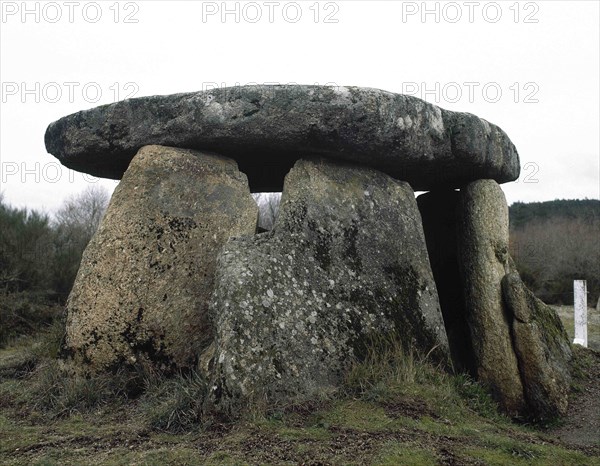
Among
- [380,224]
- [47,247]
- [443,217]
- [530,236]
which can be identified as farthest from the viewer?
[530,236]

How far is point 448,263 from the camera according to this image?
8742mm

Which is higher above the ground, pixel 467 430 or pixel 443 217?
pixel 443 217

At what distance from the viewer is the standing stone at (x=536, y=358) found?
22.4 ft

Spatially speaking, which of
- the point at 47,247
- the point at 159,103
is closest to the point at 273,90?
the point at 159,103

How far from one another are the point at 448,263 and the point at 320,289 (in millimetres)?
2920

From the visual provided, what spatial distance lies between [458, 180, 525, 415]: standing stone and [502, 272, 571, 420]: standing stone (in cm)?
10

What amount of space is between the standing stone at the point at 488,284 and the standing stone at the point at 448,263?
33cm

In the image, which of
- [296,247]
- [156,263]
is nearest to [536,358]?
[296,247]

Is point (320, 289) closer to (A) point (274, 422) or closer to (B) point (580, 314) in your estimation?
(A) point (274, 422)

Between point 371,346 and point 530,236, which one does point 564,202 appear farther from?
point 371,346

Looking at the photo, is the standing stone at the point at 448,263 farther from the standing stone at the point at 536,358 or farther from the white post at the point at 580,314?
the white post at the point at 580,314

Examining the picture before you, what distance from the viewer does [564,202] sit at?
5519 cm

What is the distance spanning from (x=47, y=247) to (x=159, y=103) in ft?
27.1

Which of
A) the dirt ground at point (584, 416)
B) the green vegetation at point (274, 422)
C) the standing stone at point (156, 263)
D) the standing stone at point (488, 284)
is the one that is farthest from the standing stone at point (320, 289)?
the dirt ground at point (584, 416)
